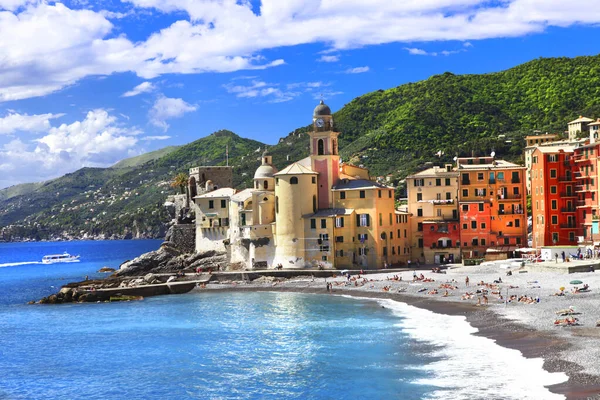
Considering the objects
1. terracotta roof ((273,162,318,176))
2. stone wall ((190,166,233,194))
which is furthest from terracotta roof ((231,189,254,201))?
stone wall ((190,166,233,194))

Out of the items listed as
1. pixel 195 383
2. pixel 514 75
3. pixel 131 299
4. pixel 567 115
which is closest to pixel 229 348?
pixel 195 383

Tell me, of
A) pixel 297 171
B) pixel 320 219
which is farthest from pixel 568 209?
pixel 297 171

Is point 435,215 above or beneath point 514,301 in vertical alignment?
above

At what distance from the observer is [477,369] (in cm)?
3397

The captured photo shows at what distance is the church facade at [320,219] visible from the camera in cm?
7450

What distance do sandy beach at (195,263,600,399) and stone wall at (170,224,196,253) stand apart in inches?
791

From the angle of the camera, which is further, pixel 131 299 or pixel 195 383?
pixel 131 299

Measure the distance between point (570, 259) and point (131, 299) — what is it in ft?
125

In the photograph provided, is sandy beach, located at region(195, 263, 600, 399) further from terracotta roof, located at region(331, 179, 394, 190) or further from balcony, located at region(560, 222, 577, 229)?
balcony, located at region(560, 222, 577, 229)

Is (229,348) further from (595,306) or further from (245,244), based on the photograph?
(245,244)

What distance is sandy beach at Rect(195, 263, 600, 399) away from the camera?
3338cm

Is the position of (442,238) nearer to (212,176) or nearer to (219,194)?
(219,194)

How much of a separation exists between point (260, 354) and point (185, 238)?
2085 inches

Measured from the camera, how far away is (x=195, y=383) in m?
36.8
